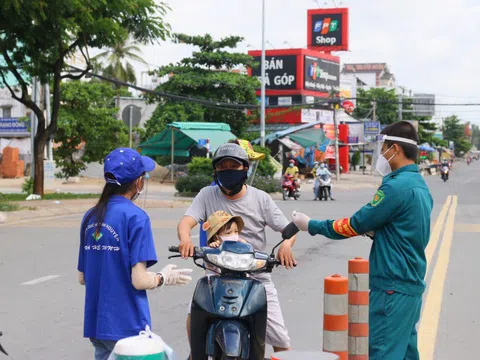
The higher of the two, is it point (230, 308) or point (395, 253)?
point (395, 253)

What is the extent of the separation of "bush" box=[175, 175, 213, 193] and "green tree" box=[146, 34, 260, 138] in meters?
15.2

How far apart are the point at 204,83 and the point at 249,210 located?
43.1 metres

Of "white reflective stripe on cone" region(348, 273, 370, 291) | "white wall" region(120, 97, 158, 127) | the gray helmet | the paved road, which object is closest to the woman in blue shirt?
the gray helmet

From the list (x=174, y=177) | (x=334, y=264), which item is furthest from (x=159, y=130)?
(x=334, y=264)

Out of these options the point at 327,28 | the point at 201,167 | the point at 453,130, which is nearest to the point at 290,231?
the point at 201,167

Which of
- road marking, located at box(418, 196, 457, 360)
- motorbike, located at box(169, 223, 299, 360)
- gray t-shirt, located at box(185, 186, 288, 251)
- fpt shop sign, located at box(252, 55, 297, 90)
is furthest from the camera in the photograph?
fpt shop sign, located at box(252, 55, 297, 90)

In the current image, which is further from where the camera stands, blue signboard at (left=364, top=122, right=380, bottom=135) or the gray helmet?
blue signboard at (left=364, top=122, right=380, bottom=135)

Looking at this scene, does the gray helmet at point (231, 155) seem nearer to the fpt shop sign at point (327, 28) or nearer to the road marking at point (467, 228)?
the road marking at point (467, 228)

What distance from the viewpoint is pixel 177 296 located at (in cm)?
934

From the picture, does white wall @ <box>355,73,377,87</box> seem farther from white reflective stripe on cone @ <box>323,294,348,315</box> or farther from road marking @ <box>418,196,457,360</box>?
white reflective stripe on cone @ <box>323,294,348,315</box>

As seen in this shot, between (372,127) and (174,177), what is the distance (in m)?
20.2

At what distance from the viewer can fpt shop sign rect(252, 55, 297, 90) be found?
5981cm

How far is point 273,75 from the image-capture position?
6050cm

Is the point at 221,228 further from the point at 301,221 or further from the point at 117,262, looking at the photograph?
the point at 117,262
